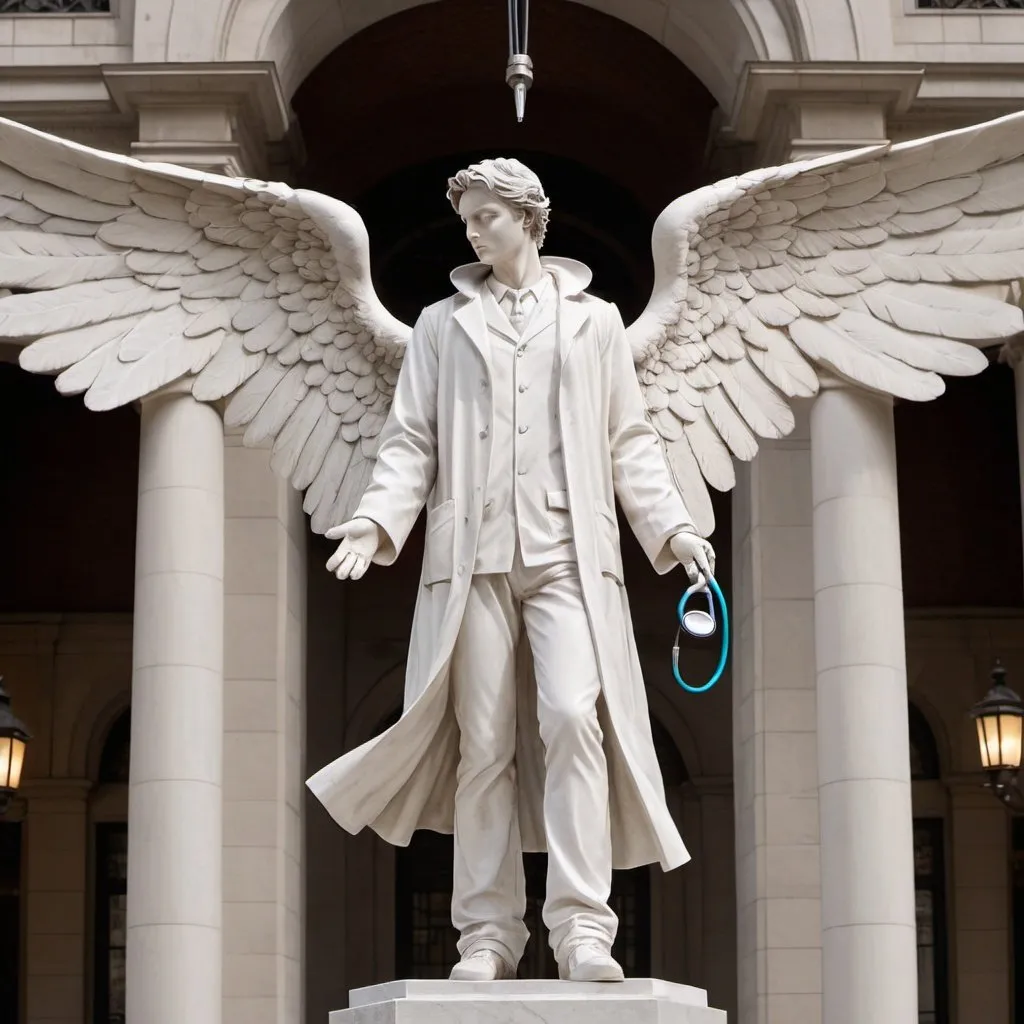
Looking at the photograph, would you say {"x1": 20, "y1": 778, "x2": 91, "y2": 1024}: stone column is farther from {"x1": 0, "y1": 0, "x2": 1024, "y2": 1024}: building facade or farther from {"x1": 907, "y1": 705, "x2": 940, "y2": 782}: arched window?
{"x1": 907, "y1": 705, "x2": 940, "y2": 782}: arched window

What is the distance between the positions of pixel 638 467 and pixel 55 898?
1625 cm

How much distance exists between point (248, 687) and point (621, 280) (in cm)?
1019

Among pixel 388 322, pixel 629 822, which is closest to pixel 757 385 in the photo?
pixel 388 322

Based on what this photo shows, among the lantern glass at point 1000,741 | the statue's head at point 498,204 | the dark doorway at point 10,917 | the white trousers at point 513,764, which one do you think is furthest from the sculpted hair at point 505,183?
the dark doorway at point 10,917

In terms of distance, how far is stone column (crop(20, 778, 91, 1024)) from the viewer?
24.9m

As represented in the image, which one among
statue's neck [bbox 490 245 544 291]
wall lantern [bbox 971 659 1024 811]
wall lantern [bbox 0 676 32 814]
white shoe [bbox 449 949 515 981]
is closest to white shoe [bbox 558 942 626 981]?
white shoe [bbox 449 949 515 981]

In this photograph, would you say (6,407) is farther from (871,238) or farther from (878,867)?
(871,238)

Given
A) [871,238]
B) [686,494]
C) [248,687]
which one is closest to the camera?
[686,494]

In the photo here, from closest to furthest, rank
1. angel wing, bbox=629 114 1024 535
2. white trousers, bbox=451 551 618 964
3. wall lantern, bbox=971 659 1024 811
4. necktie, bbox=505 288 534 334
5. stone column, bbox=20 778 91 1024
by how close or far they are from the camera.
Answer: white trousers, bbox=451 551 618 964
necktie, bbox=505 288 534 334
angel wing, bbox=629 114 1024 535
wall lantern, bbox=971 659 1024 811
stone column, bbox=20 778 91 1024

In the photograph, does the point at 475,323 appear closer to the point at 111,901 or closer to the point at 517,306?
the point at 517,306

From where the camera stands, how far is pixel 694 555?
10.2 metres

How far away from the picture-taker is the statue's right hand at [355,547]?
987 centimetres

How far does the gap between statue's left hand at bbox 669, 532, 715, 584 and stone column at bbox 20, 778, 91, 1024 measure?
53.3ft

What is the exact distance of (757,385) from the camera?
473 inches
